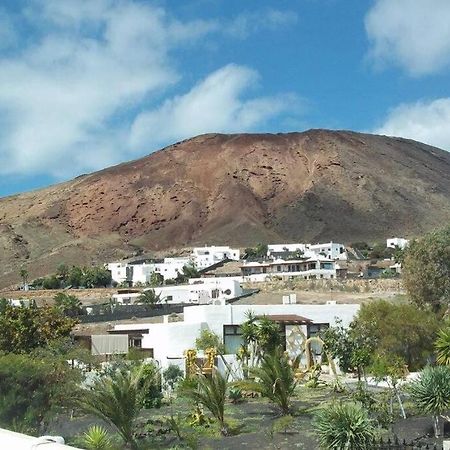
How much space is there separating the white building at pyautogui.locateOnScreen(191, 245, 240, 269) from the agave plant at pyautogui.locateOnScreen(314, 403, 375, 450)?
98.1 metres

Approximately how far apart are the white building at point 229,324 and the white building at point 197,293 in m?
28.5

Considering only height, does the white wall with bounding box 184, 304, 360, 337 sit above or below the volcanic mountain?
below

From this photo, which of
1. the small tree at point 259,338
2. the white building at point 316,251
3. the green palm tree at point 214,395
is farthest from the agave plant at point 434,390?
the white building at point 316,251

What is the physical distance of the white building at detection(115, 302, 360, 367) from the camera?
38.8 meters

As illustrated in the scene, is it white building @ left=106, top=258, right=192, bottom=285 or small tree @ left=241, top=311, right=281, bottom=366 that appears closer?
small tree @ left=241, top=311, right=281, bottom=366

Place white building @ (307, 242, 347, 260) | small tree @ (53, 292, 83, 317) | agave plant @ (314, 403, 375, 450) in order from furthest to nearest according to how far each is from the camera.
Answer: white building @ (307, 242, 347, 260), small tree @ (53, 292, 83, 317), agave plant @ (314, 403, 375, 450)

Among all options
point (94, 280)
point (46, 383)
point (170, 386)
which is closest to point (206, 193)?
point (94, 280)

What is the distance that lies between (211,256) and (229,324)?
255 ft

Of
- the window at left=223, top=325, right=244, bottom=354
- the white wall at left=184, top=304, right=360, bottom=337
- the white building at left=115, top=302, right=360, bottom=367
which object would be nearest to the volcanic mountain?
the white wall at left=184, top=304, right=360, bottom=337

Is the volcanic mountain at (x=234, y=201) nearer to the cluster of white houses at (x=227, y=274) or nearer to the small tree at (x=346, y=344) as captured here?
the cluster of white houses at (x=227, y=274)

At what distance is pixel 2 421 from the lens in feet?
49.7

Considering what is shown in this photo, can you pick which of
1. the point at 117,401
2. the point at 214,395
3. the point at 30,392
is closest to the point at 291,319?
the point at 214,395

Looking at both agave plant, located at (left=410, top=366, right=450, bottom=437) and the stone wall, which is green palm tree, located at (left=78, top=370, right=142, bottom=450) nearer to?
agave plant, located at (left=410, top=366, right=450, bottom=437)

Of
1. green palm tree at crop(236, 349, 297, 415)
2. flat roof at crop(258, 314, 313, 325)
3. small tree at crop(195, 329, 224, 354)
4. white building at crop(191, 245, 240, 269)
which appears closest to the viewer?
green palm tree at crop(236, 349, 297, 415)
